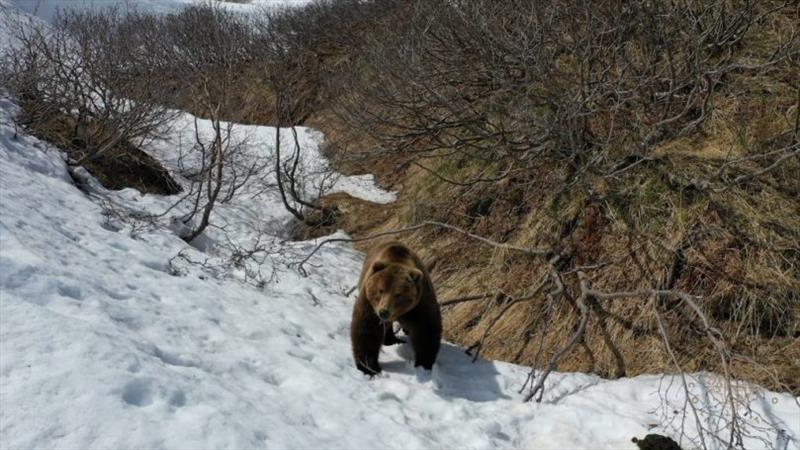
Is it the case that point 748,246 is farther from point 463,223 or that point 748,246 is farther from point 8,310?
point 8,310

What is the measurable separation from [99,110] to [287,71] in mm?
8450

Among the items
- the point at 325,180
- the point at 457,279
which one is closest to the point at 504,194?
the point at 457,279

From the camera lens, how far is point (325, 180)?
10.3 metres

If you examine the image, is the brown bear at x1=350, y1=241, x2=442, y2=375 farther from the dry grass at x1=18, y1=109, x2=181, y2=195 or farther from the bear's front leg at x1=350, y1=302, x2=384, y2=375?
the dry grass at x1=18, y1=109, x2=181, y2=195

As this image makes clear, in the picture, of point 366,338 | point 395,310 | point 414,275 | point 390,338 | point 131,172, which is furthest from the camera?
point 131,172

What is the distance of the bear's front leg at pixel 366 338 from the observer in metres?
4.10

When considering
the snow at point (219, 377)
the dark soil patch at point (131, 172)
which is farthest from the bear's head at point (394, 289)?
the dark soil patch at point (131, 172)

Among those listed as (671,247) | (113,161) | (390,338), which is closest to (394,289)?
(390,338)

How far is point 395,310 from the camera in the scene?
386cm

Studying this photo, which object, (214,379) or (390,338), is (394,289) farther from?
(214,379)

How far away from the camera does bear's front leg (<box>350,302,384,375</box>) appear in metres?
4.10

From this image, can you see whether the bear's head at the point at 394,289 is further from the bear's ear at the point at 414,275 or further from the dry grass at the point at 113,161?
the dry grass at the point at 113,161

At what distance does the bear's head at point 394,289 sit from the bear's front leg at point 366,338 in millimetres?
127

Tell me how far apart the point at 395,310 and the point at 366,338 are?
41 cm
